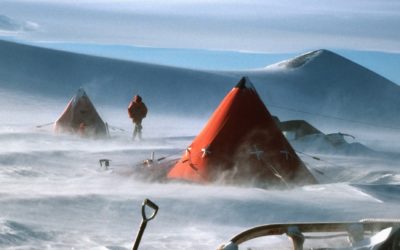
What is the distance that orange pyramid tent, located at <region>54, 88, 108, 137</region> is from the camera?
62.3 feet

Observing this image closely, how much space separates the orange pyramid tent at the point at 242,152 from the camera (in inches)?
398

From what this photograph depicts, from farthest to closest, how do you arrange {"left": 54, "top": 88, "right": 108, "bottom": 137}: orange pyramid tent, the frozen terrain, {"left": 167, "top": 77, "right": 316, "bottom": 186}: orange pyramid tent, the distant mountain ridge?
the distant mountain ridge
{"left": 54, "top": 88, "right": 108, "bottom": 137}: orange pyramid tent
{"left": 167, "top": 77, "right": 316, "bottom": 186}: orange pyramid tent
the frozen terrain

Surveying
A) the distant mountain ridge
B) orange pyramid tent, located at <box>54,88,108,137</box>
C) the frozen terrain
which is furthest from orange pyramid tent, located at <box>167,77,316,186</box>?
the distant mountain ridge

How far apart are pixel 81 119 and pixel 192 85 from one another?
41099 millimetres

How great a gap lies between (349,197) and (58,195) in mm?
3548

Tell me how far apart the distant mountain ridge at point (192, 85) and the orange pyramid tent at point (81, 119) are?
27.0 meters

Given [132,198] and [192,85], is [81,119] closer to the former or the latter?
[132,198]

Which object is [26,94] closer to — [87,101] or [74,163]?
[87,101]

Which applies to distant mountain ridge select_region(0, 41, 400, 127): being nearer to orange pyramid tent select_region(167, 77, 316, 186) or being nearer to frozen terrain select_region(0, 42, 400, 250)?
frozen terrain select_region(0, 42, 400, 250)

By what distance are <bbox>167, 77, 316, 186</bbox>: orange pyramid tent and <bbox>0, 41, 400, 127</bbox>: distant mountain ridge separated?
119 ft

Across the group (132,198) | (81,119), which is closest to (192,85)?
(81,119)

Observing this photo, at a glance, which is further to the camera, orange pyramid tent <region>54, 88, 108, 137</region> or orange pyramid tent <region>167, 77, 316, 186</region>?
orange pyramid tent <region>54, 88, 108, 137</region>

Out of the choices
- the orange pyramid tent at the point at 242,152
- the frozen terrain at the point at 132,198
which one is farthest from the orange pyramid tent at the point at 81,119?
the orange pyramid tent at the point at 242,152

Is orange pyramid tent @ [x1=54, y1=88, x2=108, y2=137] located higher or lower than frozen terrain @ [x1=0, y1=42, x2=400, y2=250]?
higher
